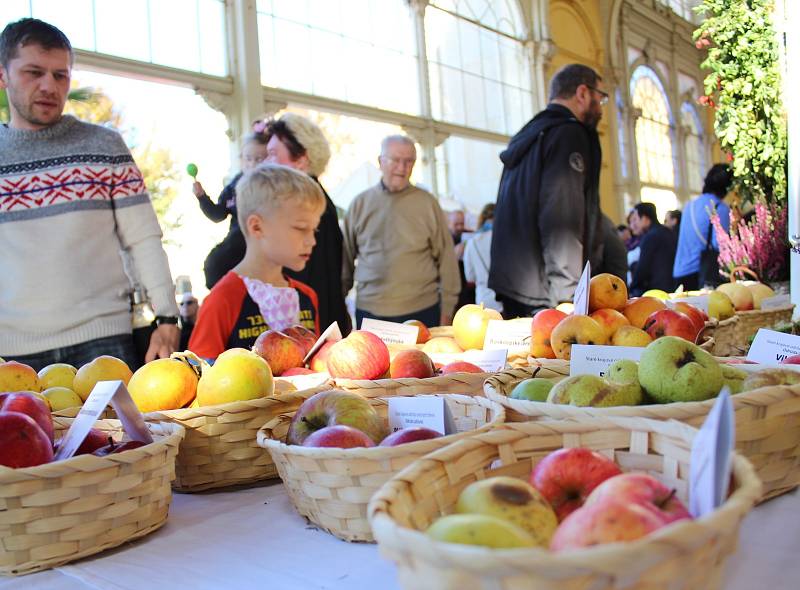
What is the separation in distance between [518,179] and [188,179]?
3.65 metres

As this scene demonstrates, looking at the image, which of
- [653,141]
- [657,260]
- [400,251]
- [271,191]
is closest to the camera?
[271,191]

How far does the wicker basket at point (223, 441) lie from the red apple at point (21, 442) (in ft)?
0.70

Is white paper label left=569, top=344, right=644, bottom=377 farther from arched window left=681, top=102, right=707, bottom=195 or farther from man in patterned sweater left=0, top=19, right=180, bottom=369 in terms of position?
arched window left=681, top=102, right=707, bottom=195

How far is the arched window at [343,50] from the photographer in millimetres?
6461

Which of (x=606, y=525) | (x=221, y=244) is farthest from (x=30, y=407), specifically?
(x=221, y=244)

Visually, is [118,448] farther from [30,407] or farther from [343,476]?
[343,476]

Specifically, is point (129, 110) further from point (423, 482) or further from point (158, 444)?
point (423, 482)

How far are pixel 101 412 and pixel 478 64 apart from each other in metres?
8.89

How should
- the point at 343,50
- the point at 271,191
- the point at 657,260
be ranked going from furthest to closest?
the point at 343,50 → the point at 657,260 → the point at 271,191

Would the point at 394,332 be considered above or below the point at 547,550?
above

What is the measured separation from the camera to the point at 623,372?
106cm

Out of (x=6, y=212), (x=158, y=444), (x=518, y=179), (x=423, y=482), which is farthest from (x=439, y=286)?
(x=423, y=482)

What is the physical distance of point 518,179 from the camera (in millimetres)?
2998

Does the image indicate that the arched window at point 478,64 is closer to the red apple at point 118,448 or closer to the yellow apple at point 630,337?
the yellow apple at point 630,337
